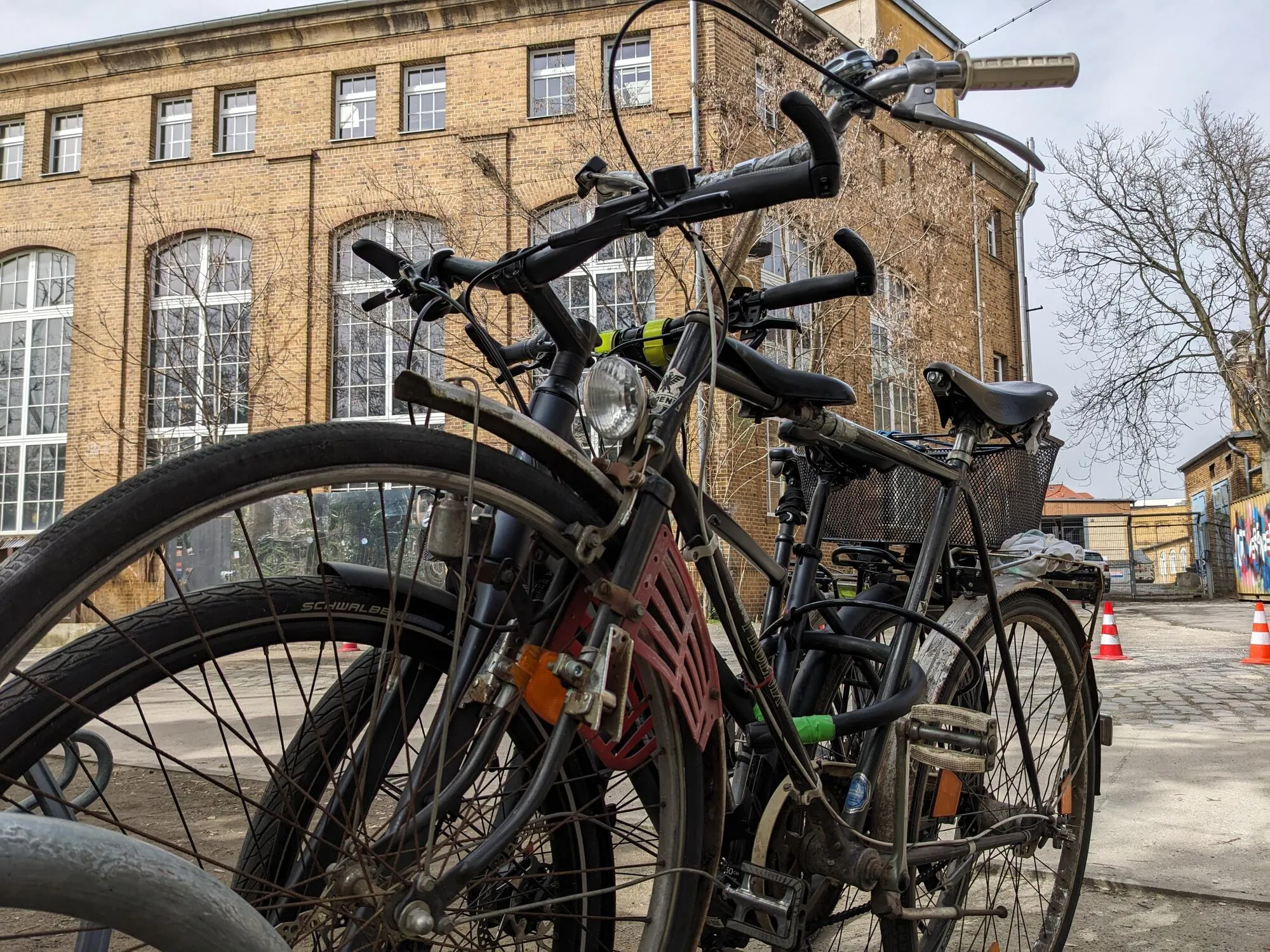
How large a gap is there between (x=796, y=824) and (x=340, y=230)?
18.8 metres

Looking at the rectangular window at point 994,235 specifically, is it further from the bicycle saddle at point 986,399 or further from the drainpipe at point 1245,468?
the bicycle saddle at point 986,399

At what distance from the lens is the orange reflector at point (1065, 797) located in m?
2.78

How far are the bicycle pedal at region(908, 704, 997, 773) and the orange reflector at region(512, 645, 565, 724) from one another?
1030 mm

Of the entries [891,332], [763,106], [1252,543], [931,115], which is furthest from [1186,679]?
[1252,543]

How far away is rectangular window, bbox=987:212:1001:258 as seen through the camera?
26.6m

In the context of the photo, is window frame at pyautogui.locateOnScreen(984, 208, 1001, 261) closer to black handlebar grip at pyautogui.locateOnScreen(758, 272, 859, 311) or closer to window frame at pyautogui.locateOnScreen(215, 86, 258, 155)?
window frame at pyautogui.locateOnScreen(215, 86, 258, 155)

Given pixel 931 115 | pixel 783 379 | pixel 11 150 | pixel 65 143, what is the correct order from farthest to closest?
pixel 11 150 < pixel 65 143 < pixel 783 379 < pixel 931 115

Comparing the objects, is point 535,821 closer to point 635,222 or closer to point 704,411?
point 704,411

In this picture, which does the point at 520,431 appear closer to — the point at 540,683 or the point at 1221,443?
the point at 540,683

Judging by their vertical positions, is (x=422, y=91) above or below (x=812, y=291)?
above

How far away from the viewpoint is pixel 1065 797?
110 inches

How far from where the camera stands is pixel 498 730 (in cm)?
145

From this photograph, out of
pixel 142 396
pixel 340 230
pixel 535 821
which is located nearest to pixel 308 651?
pixel 535 821

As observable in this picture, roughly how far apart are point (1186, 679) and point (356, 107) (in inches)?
667
